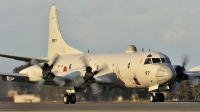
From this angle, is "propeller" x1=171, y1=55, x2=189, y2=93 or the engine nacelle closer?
the engine nacelle

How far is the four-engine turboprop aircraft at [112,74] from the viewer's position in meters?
36.5

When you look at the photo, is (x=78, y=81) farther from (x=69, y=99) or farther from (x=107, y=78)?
(x=107, y=78)

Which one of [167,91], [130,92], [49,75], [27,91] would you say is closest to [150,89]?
[167,91]

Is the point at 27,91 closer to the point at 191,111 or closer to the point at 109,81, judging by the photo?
the point at 109,81

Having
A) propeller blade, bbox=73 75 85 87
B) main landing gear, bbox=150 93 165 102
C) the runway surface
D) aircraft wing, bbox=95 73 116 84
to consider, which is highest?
aircraft wing, bbox=95 73 116 84

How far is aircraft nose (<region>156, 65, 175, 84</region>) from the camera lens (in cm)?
3603

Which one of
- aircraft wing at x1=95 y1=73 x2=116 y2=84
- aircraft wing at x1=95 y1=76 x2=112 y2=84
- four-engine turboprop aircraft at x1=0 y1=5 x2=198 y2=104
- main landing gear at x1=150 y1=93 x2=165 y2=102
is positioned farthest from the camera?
aircraft wing at x1=95 y1=73 x2=116 y2=84

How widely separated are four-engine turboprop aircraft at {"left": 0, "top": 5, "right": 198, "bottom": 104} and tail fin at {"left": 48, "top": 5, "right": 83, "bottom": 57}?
4.47m

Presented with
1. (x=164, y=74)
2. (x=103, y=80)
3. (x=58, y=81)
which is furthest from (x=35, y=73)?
(x=164, y=74)

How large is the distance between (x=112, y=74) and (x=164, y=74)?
5.02 m

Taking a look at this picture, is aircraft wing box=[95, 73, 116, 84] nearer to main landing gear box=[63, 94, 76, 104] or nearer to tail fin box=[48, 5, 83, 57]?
main landing gear box=[63, 94, 76, 104]

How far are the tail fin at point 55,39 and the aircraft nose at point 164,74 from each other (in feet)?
40.1

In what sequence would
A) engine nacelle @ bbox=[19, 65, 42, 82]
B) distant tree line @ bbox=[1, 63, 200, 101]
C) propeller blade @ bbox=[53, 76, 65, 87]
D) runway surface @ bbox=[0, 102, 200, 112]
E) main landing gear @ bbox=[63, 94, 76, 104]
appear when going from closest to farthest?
runway surface @ bbox=[0, 102, 200, 112] < engine nacelle @ bbox=[19, 65, 42, 82] < propeller blade @ bbox=[53, 76, 65, 87] < main landing gear @ bbox=[63, 94, 76, 104] < distant tree line @ bbox=[1, 63, 200, 101]

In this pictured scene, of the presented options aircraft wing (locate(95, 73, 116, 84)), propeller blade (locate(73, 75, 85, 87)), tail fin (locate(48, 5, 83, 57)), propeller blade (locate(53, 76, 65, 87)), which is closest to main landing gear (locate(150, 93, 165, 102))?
aircraft wing (locate(95, 73, 116, 84))
